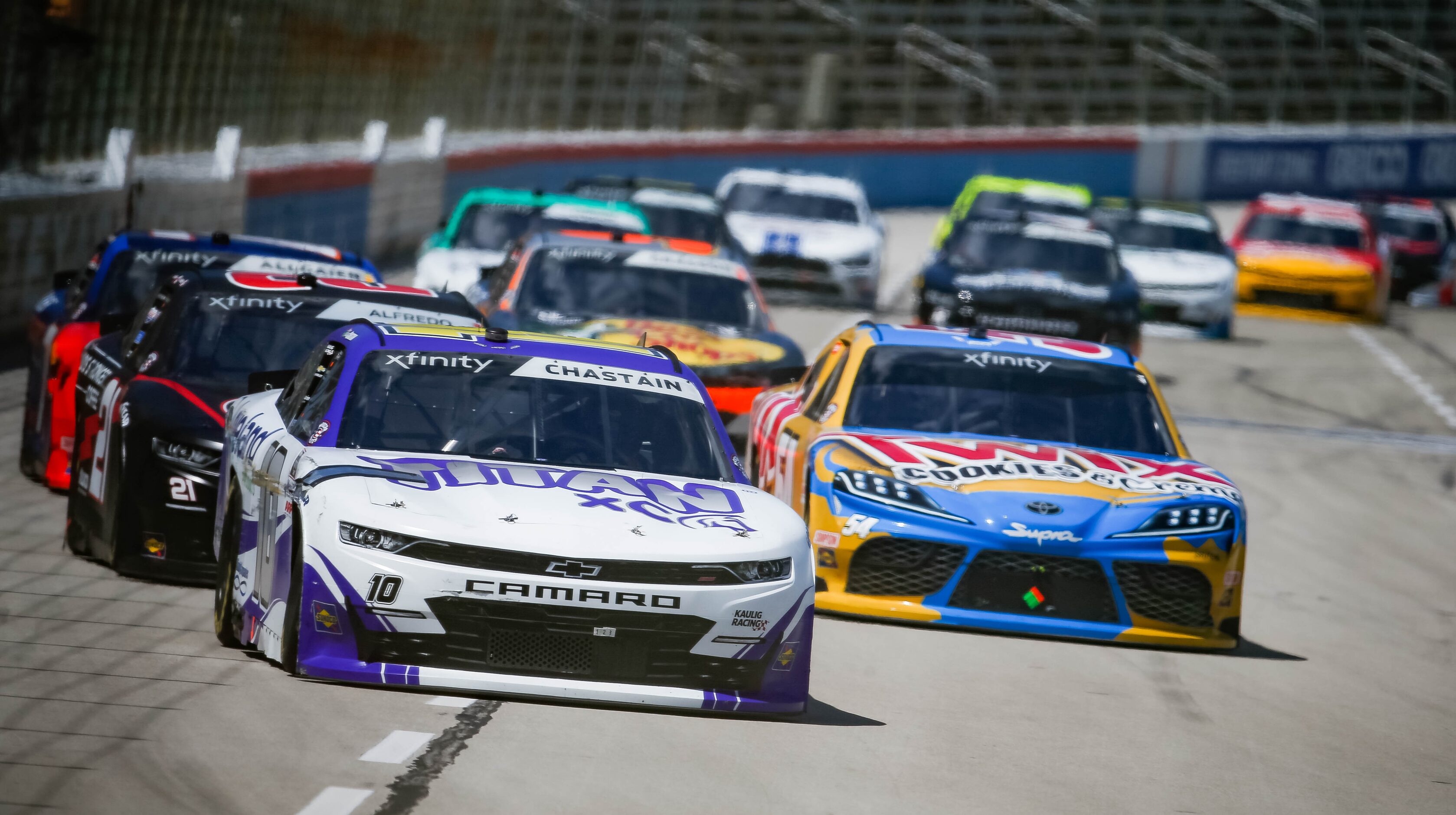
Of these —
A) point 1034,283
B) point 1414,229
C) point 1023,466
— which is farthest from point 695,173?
point 1023,466

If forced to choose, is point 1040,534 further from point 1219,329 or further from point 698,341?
point 1219,329

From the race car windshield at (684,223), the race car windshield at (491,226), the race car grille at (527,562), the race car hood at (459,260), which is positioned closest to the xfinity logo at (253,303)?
the race car grille at (527,562)

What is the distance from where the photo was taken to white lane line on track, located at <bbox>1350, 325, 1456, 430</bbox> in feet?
68.3

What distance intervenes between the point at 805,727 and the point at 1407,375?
1754 cm

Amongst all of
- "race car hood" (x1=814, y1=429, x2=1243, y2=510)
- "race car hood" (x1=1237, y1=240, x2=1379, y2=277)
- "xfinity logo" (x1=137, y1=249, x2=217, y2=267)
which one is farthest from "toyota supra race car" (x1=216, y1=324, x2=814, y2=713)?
"race car hood" (x1=1237, y1=240, x2=1379, y2=277)

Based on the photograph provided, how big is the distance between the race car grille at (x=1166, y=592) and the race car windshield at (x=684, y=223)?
12680 millimetres

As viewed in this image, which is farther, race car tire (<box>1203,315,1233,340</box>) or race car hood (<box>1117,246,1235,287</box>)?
race car tire (<box>1203,315,1233,340</box>)

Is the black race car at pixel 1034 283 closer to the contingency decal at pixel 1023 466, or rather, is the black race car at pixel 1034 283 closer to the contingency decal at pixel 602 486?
the contingency decal at pixel 1023 466

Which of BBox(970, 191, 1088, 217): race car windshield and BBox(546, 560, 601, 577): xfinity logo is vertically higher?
BBox(970, 191, 1088, 217): race car windshield

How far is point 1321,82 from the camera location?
164 feet

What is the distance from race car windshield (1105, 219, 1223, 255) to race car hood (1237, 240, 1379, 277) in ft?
7.42

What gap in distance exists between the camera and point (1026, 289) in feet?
59.5

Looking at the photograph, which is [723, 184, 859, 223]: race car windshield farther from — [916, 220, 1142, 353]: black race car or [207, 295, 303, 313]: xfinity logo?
[207, 295, 303, 313]: xfinity logo

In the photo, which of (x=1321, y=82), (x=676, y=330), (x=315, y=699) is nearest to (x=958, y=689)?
(x=315, y=699)
